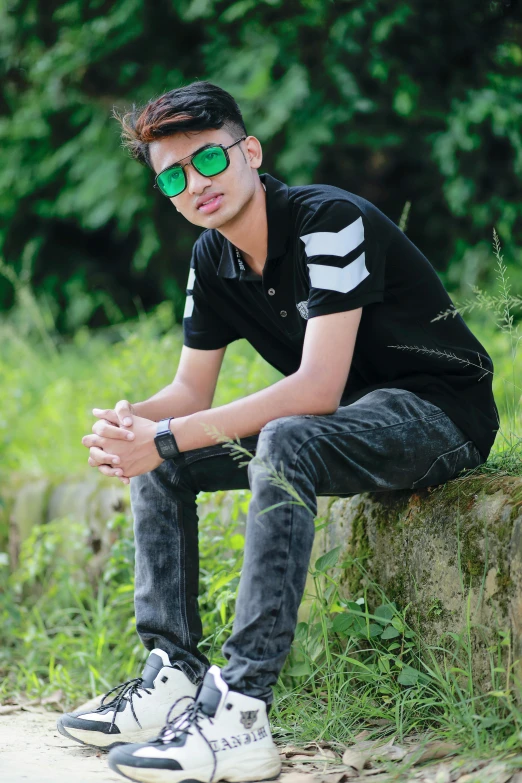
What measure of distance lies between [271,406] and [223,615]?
0.84 m

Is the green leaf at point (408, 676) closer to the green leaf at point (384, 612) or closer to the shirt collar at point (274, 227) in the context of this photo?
the green leaf at point (384, 612)

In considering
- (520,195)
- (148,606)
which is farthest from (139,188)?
(148,606)

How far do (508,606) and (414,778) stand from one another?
0.45 m

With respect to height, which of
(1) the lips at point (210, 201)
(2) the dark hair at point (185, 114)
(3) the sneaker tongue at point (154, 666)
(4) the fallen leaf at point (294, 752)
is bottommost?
(4) the fallen leaf at point (294, 752)

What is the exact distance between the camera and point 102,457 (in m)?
2.25

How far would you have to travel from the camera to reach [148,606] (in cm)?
236

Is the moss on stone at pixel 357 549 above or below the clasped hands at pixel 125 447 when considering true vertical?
below

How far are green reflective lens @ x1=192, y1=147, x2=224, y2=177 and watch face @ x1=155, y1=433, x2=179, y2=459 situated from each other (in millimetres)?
733

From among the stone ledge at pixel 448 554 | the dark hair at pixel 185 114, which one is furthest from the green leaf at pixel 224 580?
the dark hair at pixel 185 114

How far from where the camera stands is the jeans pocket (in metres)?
2.30

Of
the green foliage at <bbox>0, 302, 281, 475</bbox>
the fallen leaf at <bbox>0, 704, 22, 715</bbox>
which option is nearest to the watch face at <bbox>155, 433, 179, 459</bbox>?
the fallen leaf at <bbox>0, 704, 22, 715</bbox>

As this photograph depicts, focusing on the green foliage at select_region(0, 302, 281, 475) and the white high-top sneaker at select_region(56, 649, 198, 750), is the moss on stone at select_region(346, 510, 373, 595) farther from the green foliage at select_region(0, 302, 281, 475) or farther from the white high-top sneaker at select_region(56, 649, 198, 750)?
the green foliage at select_region(0, 302, 281, 475)

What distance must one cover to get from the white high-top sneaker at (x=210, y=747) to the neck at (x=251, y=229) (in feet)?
3.71

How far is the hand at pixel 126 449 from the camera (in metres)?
2.21
